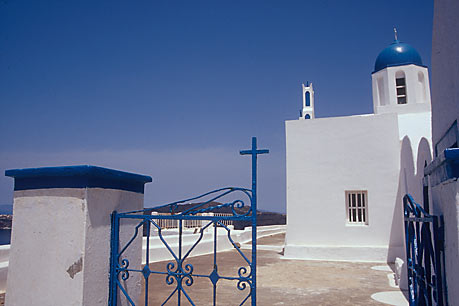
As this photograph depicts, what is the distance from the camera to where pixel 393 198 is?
480 inches

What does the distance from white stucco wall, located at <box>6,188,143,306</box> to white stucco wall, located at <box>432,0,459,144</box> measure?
12.2ft

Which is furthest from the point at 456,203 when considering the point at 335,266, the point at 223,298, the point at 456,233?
the point at 335,266

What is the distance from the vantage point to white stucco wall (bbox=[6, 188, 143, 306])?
2947mm

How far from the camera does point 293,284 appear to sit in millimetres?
8133

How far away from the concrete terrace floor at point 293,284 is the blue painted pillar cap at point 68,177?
346 cm

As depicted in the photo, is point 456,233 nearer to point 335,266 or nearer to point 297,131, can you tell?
point 335,266

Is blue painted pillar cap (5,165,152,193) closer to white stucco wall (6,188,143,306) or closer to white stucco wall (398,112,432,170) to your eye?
white stucco wall (6,188,143,306)

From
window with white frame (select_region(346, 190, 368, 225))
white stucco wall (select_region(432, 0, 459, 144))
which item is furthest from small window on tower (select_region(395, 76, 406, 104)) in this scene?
white stucco wall (select_region(432, 0, 459, 144))

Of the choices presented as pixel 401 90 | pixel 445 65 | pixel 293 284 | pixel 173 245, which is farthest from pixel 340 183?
pixel 445 65

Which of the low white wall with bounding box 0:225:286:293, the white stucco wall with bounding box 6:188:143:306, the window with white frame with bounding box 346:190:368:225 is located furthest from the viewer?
the window with white frame with bounding box 346:190:368:225

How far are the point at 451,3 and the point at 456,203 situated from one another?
105 inches

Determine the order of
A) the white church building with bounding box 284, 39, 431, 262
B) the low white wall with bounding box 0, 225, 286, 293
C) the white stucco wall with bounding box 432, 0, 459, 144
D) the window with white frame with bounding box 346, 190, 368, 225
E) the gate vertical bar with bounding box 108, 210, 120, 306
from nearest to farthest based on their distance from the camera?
the gate vertical bar with bounding box 108, 210, 120, 306 < the white stucco wall with bounding box 432, 0, 459, 144 < the low white wall with bounding box 0, 225, 286, 293 < the white church building with bounding box 284, 39, 431, 262 < the window with white frame with bounding box 346, 190, 368, 225

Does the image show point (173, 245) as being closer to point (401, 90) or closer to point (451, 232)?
point (451, 232)

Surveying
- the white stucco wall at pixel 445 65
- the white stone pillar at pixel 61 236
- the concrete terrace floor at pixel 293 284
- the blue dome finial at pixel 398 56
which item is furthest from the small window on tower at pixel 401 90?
the white stone pillar at pixel 61 236
